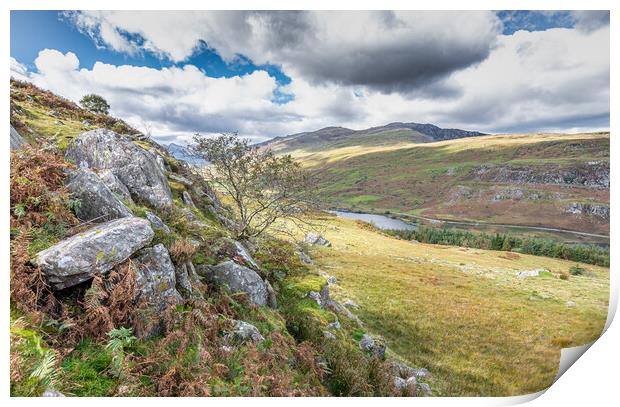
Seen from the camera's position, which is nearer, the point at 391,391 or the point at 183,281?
the point at 183,281

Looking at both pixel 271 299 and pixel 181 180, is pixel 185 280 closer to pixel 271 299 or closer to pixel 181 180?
pixel 271 299

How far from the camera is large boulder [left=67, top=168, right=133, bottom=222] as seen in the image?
17.9ft

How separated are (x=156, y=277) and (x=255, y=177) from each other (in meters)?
7.00

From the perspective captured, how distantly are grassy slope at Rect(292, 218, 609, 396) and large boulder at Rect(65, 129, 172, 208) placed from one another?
9.44 m

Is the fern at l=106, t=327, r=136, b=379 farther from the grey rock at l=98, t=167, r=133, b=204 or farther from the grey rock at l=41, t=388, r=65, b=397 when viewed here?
the grey rock at l=98, t=167, r=133, b=204

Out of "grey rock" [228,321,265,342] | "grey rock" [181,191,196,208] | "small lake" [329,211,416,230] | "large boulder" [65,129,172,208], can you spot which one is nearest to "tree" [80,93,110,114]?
"grey rock" [181,191,196,208]

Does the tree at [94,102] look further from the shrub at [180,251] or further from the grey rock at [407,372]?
the grey rock at [407,372]

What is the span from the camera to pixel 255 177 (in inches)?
458

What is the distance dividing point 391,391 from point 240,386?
12.0 ft

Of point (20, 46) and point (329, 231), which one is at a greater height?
point (20, 46)
